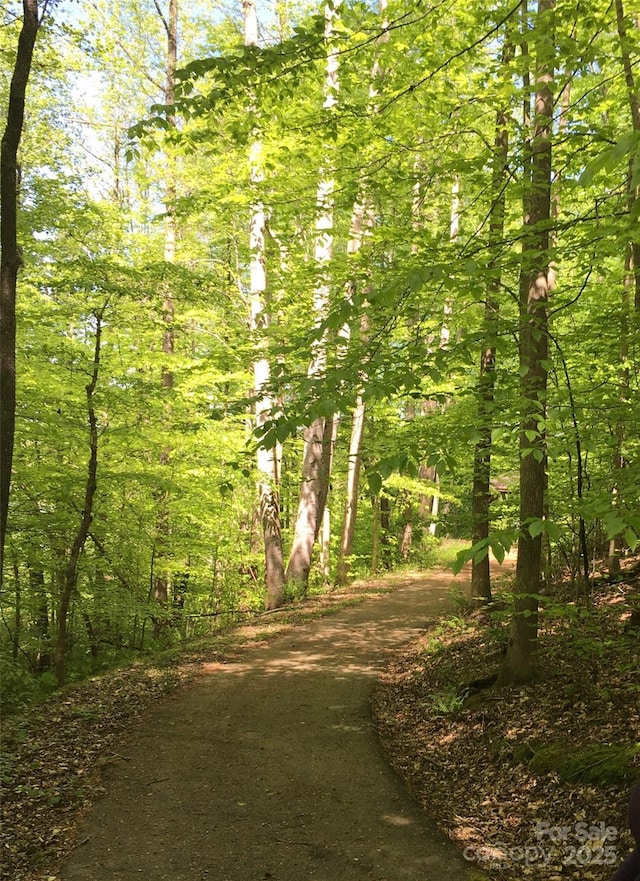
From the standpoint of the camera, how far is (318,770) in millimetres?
5070

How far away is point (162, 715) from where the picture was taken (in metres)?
6.22

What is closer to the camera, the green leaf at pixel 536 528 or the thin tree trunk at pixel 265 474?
the green leaf at pixel 536 528

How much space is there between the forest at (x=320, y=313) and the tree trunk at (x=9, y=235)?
0.03 metres

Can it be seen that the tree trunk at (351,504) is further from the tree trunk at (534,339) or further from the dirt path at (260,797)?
the tree trunk at (534,339)

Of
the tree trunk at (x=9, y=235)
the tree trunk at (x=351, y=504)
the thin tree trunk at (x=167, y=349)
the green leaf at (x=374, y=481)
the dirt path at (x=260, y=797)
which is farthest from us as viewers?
the tree trunk at (x=351, y=504)

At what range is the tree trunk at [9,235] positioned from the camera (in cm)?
523

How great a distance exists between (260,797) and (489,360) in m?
6.36

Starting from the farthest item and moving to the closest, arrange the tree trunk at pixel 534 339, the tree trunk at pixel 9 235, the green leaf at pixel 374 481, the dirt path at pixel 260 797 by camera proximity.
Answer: the tree trunk at pixel 9 235 < the tree trunk at pixel 534 339 < the dirt path at pixel 260 797 < the green leaf at pixel 374 481

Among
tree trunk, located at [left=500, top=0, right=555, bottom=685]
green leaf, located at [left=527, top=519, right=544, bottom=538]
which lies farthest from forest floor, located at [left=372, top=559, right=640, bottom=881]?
green leaf, located at [left=527, top=519, right=544, bottom=538]

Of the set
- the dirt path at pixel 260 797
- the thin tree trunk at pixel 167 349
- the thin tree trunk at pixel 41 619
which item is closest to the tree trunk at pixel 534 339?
the dirt path at pixel 260 797

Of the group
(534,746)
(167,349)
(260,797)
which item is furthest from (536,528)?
(167,349)

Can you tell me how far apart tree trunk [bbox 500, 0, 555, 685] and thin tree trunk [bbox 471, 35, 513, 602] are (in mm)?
274

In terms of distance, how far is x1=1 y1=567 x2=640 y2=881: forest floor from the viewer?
3.70 metres

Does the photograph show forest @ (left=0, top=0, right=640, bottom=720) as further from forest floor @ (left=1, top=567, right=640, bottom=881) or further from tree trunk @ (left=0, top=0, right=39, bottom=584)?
forest floor @ (left=1, top=567, right=640, bottom=881)
